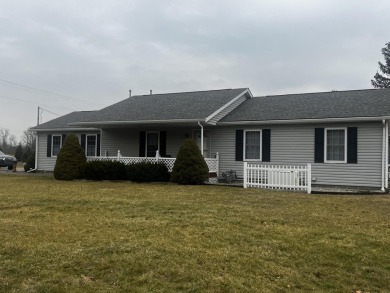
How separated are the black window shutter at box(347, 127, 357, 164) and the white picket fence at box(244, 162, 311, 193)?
1806mm

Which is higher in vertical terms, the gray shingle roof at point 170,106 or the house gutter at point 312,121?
the gray shingle roof at point 170,106

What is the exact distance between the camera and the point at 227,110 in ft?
61.0

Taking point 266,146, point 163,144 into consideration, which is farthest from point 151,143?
point 266,146

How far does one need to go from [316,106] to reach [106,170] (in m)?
9.82

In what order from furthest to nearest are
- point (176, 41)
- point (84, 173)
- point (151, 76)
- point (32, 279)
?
point (151, 76) < point (176, 41) < point (84, 173) < point (32, 279)

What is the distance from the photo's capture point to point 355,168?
14766 mm

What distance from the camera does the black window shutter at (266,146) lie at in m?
16.7

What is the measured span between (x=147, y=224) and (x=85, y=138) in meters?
17.2

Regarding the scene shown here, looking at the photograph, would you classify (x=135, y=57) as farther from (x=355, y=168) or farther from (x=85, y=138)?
(x=355, y=168)

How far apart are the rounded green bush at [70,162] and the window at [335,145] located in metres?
10.9

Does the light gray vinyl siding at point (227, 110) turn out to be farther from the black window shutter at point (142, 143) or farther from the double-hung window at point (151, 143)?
the black window shutter at point (142, 143)

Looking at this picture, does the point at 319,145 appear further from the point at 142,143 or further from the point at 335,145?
the point at 142,143

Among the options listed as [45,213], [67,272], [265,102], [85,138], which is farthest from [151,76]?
[67,272]

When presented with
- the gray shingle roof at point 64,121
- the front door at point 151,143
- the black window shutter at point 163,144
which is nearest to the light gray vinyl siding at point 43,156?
the gray shingle roof at point 64,121
